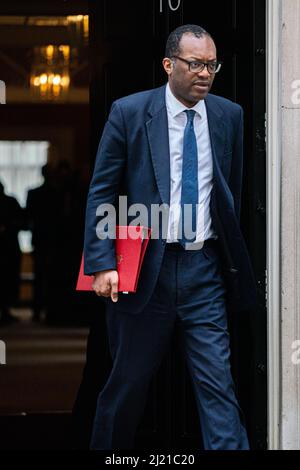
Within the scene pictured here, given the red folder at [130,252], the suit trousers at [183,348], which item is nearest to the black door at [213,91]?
the suit trousers at [183,348]

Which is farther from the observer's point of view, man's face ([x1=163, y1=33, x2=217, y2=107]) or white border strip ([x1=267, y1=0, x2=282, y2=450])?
white border strip ([x1=267, y1=0, x2=282, y2=450])

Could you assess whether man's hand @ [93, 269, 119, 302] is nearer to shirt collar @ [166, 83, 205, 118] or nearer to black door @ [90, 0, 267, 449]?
shirt collar @ [166, 83, 205, 118]

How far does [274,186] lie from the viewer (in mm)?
5266

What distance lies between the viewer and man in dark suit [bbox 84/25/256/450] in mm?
4543

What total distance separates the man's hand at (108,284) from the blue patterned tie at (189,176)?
0.31 m

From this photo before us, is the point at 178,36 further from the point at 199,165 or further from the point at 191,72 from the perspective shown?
the point at 199,165

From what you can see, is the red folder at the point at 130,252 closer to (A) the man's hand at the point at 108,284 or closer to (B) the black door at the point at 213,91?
(A) the man's hand at the point at 108,284

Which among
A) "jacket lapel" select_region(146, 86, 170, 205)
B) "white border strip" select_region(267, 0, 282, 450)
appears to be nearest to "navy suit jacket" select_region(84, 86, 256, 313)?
"jacket lapel" select_region(146, 86, 170, 205)

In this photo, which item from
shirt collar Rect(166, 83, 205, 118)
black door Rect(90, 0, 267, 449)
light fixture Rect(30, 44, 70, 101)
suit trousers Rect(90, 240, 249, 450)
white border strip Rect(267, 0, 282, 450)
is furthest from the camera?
light fixture Rect(30, 44, 70, 101)

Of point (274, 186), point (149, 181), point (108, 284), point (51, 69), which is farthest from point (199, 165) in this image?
point (51, 69)

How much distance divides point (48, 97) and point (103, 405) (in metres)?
A: 14.2

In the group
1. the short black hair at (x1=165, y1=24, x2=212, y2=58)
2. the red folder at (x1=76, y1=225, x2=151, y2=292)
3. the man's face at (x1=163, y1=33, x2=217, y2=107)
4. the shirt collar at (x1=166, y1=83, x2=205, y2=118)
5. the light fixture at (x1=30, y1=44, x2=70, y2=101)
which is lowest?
the red folder at (x1=76, y1=225, x2=151, y2=292)

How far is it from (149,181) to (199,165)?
21 cm
